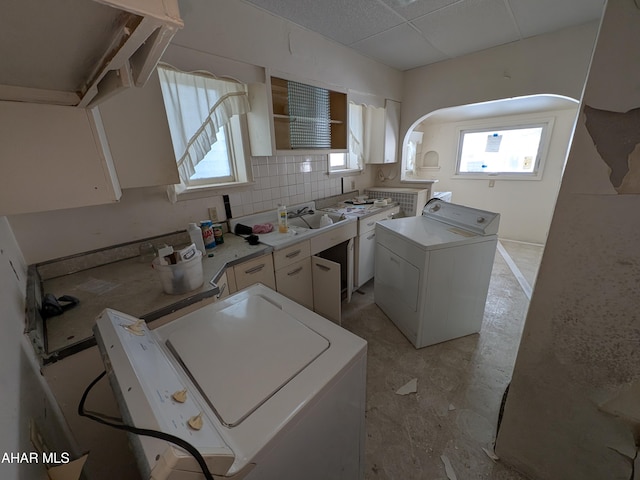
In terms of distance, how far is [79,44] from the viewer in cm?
52

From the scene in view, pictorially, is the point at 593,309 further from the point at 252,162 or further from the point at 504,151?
the point at 504,151

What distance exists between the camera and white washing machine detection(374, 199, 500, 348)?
5.84 feet

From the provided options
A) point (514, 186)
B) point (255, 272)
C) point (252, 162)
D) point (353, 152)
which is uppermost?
point (353, 152)

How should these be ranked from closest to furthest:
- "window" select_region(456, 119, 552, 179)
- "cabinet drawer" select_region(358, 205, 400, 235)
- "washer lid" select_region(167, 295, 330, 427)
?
"washer lid" select_region(167, 295, 330, 427), "cabinet drawer" select_region(358, 205, 400, 235), "window" select_region(456, 119, 552, 179)

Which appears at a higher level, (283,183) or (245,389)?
(283,183)

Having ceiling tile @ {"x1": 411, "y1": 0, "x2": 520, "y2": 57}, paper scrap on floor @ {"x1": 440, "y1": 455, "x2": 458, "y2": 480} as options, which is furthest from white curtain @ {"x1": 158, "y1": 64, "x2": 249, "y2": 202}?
paper scrap on floor @ {"x1": 440, "y1": 455, "x2": 458, "y2": 480}

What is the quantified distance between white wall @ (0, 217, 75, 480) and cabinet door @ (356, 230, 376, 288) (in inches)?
89.6

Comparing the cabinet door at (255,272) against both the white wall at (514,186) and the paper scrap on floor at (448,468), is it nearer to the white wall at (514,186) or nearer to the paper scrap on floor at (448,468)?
the paper scrap on floor at (448,468)

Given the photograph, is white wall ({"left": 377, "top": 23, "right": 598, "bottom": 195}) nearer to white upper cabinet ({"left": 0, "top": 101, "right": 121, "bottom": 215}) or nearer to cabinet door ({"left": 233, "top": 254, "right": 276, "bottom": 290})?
cabinet door ({"left": 233, "top": 254, "right": 276, "bottom": 290})

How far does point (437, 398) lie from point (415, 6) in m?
2.82

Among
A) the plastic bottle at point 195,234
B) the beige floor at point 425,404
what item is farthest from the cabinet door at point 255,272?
the beige floor at point 425,404

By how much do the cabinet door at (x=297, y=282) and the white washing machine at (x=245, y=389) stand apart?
0.84m

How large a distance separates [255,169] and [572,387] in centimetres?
230

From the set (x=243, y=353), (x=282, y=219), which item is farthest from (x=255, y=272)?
(x=243, y=353)
